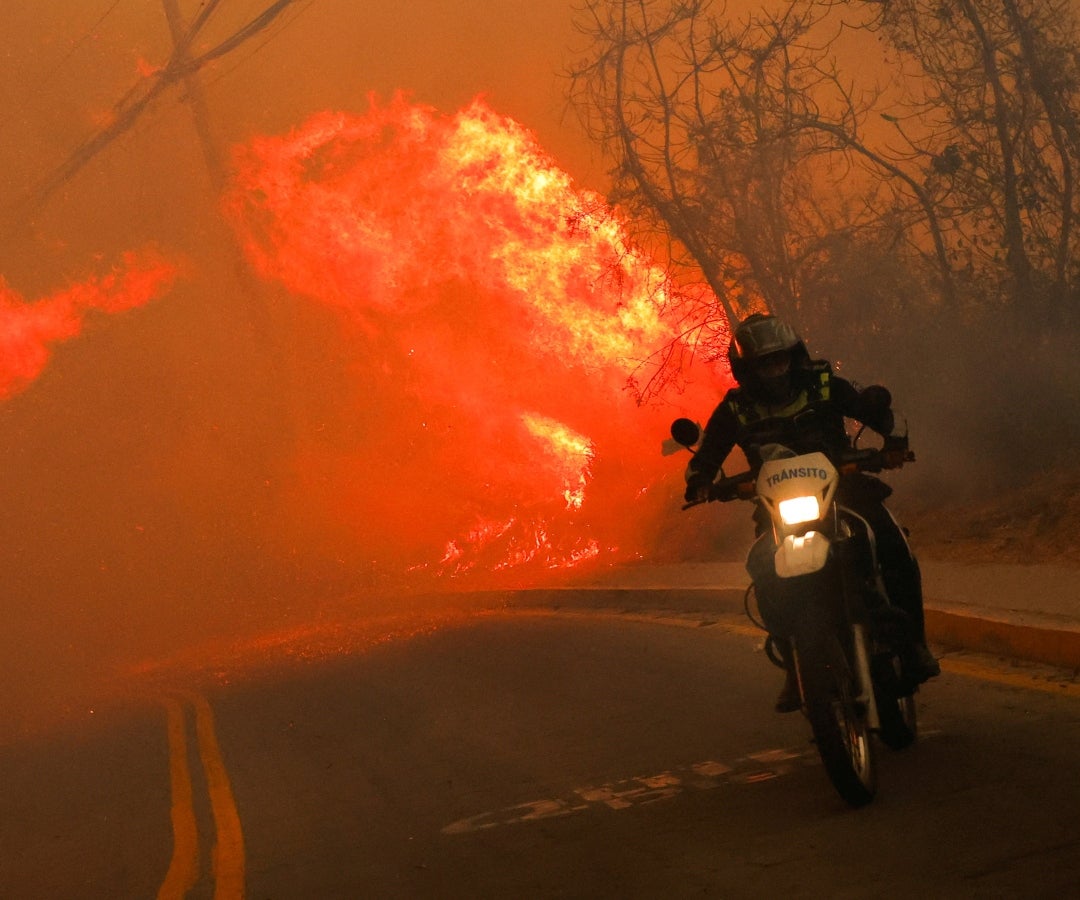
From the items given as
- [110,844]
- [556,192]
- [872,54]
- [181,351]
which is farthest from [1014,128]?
[181,351]

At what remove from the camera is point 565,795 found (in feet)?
25.8

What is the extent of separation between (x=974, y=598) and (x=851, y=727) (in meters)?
5.13

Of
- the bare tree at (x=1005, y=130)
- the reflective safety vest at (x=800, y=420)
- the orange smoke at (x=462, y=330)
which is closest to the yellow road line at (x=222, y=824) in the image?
the reflective safety vest at (x=800, y=420)

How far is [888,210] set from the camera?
61.4ft

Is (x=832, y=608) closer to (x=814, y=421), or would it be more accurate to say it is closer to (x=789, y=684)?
(x=789, y=684)

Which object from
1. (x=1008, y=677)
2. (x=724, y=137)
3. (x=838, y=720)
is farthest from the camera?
(x=724, y=137)

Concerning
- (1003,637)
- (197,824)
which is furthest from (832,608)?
(197,824)

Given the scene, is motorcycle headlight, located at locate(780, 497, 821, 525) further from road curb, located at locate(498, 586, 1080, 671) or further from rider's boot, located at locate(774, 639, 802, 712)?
road curb, located at locate(498, 586, 1080, 671)

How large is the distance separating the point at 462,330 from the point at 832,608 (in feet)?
78.8

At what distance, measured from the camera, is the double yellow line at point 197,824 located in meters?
7.51

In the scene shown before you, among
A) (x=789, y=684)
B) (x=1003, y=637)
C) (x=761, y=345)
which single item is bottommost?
(x=1003, y=637)

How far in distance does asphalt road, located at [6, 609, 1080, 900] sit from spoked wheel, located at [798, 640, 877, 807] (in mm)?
146

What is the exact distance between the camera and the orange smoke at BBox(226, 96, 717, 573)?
82.8ft

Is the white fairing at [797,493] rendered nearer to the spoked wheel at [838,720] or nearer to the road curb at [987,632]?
the spoked wheel at [838,720]
